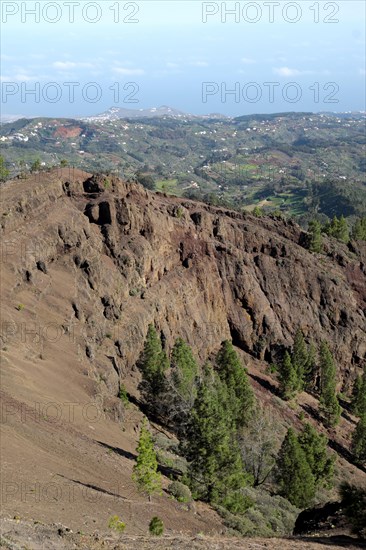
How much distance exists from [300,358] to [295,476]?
25321mm

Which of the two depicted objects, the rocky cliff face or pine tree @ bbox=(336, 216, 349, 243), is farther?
pine tree @ bbox=(336, 216, 349, 243)

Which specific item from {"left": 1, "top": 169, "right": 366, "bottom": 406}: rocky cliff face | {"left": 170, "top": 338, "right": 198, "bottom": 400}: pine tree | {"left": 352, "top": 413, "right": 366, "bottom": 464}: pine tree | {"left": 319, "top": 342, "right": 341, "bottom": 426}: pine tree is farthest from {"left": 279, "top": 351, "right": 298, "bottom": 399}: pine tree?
{"left": 170, "top": 338, "right": 198, "bottom": 400}: pine tree

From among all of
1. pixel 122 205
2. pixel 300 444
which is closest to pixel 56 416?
pixel 300 444

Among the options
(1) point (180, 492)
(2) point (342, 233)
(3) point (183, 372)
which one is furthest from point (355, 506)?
(2) point (342, 233)

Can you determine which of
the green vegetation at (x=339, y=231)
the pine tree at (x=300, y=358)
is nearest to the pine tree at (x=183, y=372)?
the pine tree at (x=300, y=358)

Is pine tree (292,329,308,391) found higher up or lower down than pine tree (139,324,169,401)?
lower down

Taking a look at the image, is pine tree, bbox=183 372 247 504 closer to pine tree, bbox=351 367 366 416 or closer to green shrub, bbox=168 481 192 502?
green shrub, bbox=168 481 192 502

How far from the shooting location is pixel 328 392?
65750mm

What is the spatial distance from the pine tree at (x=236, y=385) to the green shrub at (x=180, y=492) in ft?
57.4

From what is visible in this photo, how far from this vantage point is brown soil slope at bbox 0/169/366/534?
2825 cm

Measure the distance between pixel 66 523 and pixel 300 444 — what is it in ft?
105

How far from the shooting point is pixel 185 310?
6550cm

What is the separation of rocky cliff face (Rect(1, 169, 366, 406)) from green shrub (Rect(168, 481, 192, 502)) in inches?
595

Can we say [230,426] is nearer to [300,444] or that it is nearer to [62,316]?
[300,444]
